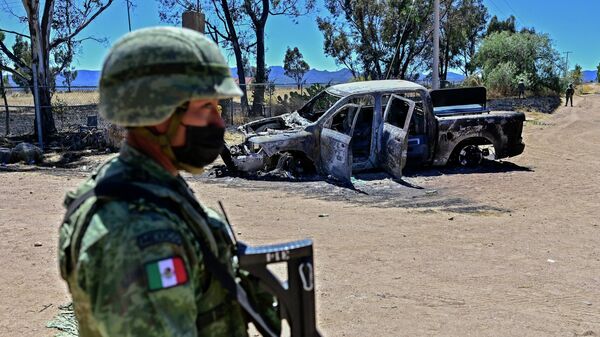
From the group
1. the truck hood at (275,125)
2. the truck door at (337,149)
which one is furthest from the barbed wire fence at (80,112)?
the truck door at (337,149)

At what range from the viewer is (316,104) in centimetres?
1186

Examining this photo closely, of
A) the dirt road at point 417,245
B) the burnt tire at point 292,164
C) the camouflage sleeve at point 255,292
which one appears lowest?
the dirt road at point 417,245

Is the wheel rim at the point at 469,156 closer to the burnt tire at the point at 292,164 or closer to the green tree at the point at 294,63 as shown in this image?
the burnt tire at the point at 292,164

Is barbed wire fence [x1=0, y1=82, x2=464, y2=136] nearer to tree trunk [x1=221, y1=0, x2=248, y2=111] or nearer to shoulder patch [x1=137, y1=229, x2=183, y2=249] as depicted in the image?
tree trunk [x1=221, y1=0, x2=248, y2=111]

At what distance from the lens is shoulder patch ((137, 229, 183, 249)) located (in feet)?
3.79

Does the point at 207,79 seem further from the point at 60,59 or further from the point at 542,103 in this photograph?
the point at 542,103

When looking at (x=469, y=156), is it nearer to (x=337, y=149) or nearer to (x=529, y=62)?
(x=337, y=149)

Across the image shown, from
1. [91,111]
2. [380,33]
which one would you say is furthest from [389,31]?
[91,111]

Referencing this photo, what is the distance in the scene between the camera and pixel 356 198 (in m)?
8.68

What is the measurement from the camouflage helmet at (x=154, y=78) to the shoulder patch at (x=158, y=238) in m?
0.28

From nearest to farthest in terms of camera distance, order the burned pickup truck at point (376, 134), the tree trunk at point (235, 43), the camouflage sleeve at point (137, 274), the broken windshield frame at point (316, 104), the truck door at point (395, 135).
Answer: the camouflage sleeve at point (137, 274) < the truck door at point (395, 135) < the burned pickup truck at point (376, 134) < the broken windshield frame at point (316, 104) < the tree trunk at point (235, 43)

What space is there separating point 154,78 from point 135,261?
428 mm

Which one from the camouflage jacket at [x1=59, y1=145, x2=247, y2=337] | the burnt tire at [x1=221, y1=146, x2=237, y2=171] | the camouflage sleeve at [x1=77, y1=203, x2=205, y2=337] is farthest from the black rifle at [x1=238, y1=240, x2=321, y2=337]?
the burnt tire at [x1=221, y1=146, x2=237, y2=171]

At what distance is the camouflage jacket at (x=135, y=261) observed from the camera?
45.0 inches
